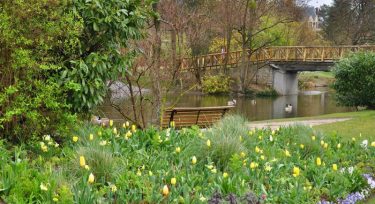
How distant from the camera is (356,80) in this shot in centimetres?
2091

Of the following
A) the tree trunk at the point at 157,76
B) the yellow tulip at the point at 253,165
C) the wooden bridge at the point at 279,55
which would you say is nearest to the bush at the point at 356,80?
the tree trunk at the point at 157,76

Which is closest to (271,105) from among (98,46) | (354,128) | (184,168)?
(354,128)

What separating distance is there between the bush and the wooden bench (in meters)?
7.52

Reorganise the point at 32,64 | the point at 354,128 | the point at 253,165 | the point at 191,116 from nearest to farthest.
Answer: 1. the point at 253,165
2. the point at 32,64
3. the point at 354,128
4. the point at 191,116

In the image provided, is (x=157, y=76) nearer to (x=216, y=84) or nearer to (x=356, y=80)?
(x=356, y=80)

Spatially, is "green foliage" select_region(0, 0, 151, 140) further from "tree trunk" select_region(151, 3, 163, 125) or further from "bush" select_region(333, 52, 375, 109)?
"bush" select_region(333, 52, 375, 109)

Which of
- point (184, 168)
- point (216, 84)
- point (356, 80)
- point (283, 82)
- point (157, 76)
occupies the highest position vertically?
point (157, 76)

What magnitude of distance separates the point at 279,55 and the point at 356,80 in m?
19.2

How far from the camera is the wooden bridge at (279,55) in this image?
1484 inches

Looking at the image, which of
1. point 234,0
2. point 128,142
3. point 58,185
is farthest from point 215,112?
point 234,0

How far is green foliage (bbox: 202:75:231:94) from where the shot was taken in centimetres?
3753

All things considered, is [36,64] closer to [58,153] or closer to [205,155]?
[58,153]

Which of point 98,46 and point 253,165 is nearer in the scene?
point 253,165

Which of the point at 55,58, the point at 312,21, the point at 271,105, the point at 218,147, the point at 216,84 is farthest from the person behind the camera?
the point at 312,21
